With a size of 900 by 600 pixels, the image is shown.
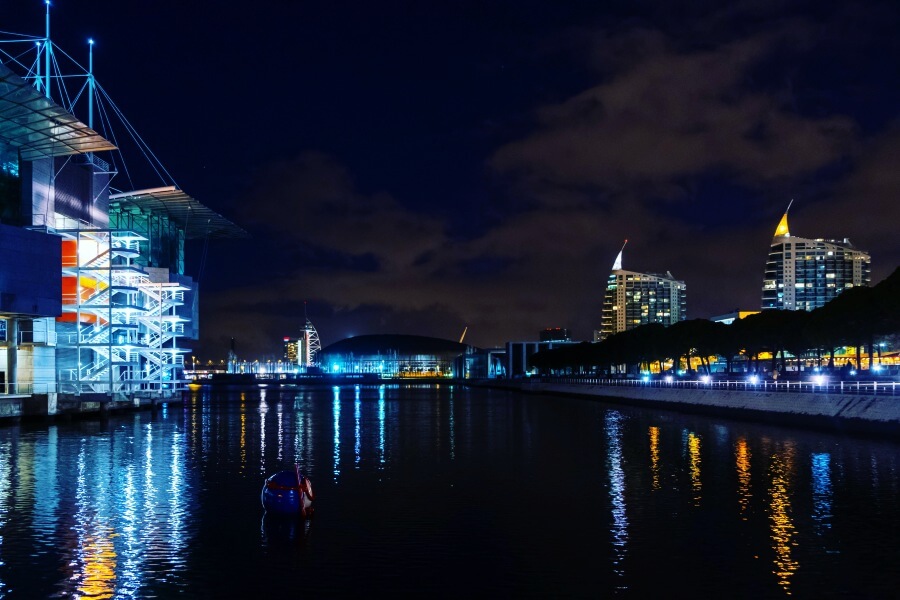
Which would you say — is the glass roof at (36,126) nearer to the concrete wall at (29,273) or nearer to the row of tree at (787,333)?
the concrete wall at (29,273)

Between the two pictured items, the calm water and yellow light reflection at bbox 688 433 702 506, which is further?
yellow light reflection at bbox 688 433 702 506

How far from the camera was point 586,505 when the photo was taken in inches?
1254

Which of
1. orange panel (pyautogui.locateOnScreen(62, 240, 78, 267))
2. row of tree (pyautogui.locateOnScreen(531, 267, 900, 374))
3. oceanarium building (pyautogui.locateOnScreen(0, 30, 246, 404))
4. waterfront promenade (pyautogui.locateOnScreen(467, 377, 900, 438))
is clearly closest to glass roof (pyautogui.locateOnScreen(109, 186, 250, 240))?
oceanarium building (pyautogui.locateOnScreen(0, 30, 246, 404))

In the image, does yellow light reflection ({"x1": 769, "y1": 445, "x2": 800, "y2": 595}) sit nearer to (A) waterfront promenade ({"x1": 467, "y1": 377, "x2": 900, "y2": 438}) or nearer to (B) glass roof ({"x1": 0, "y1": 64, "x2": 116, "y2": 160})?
(A) waterfront promenade ({"x1": 467, "y1": 377, "x2": 900, "y2": 438})

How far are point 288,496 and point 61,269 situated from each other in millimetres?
61364

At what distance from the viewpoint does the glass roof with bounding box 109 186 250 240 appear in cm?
12212

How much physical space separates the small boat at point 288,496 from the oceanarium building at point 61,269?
5429 cm

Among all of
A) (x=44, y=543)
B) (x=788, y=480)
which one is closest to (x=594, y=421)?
(x=788, y=480)

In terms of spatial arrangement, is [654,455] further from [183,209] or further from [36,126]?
[183,209]

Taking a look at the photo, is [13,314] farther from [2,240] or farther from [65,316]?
[65,316]

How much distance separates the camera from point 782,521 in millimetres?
28359

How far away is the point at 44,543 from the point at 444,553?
10663 millimetres

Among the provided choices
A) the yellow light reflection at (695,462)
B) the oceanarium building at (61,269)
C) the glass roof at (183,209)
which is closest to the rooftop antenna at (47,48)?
the oceanarium building at (61,269)

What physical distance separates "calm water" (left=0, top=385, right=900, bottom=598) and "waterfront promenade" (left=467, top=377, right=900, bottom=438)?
3269 mm
